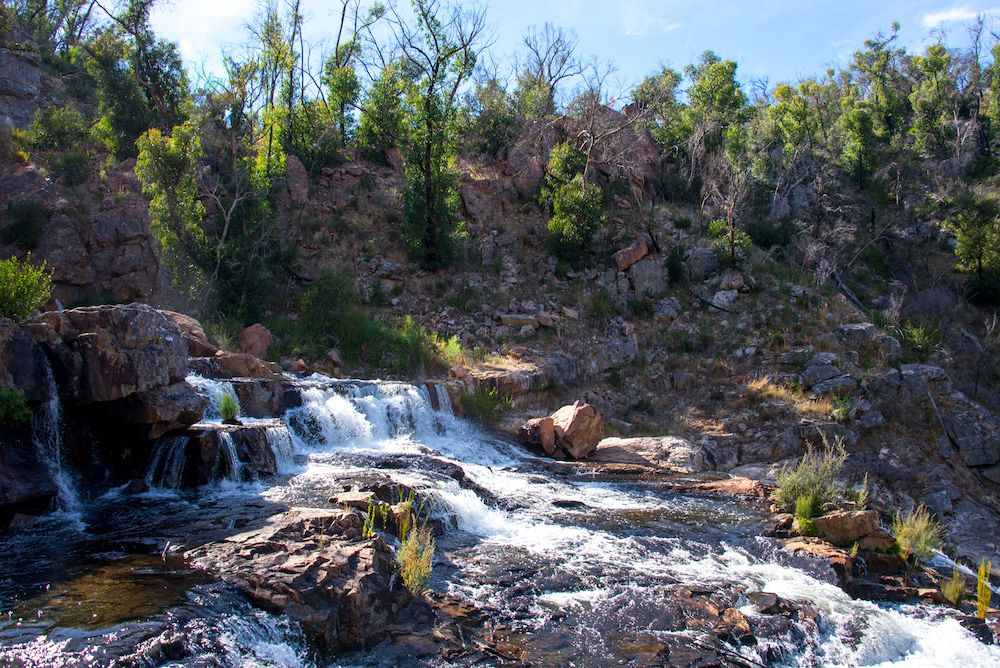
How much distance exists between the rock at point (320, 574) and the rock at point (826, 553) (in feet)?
16.3

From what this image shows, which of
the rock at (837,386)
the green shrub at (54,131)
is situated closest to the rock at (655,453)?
the rock at (837,386)

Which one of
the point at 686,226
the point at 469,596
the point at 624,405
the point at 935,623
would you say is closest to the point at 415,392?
the point at 624,405

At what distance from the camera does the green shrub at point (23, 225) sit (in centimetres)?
1850

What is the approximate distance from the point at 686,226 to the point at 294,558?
2134 centimetres

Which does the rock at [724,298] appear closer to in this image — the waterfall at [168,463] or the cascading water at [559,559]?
the cascading water at [559,559]

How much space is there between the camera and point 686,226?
25.3m

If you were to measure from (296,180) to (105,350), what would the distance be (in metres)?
17.1

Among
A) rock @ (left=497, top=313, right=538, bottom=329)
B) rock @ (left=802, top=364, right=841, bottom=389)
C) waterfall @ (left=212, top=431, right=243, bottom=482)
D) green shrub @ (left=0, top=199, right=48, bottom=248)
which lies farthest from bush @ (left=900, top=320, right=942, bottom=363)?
green shrub @ (left=0, top=199, right=48, bottom=248)

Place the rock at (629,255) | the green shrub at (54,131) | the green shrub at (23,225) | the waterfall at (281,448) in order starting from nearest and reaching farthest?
the waterfall at (281,448) < the green shrub at (23,225) < the green shrub at (54,131) < the rock at (629,255)

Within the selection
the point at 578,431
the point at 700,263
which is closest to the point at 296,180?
the point at 700,263

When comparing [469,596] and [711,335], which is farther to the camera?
[711,335]

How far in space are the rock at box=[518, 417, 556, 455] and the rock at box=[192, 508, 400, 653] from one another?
26.9ft

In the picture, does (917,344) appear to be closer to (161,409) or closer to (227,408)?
(227,408)

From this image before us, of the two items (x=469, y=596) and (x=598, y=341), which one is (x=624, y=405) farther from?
(x=469, y=596)
